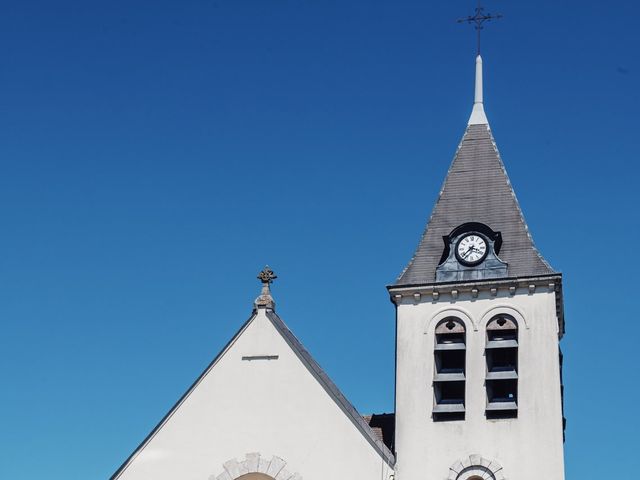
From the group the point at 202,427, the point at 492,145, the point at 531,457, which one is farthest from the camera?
the point at 492,145

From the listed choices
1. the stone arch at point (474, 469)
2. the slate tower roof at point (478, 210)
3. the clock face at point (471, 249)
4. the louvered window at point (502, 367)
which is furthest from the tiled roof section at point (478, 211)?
the stone arch at point (474, 469)

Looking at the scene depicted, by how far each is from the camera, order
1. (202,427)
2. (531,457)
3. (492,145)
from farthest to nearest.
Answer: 1. (492,145)
2. (202,427)
3. (531,457)

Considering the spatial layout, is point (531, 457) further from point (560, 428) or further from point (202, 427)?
point (202, 427)

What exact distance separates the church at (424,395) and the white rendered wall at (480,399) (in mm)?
25

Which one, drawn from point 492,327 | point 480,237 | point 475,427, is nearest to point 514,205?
point 480,237

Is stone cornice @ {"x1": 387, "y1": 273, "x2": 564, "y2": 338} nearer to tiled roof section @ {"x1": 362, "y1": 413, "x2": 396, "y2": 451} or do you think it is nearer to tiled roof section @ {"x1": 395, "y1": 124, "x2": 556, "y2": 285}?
tiled roof section @ {"x1": 395, "y1": 124, "x2": 556, "y2": 285}

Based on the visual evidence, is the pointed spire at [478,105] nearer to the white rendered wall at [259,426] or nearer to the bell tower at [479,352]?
the bell tower at [479,352]

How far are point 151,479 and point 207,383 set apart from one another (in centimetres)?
246

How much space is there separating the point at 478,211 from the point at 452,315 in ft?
9.42

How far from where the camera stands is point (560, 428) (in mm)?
25172

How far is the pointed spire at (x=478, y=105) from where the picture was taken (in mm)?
30469

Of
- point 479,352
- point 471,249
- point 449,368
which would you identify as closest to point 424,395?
point 449,368

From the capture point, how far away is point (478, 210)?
1116 inches

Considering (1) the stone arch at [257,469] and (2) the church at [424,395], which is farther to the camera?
(1) the stone arch at [257,469]
